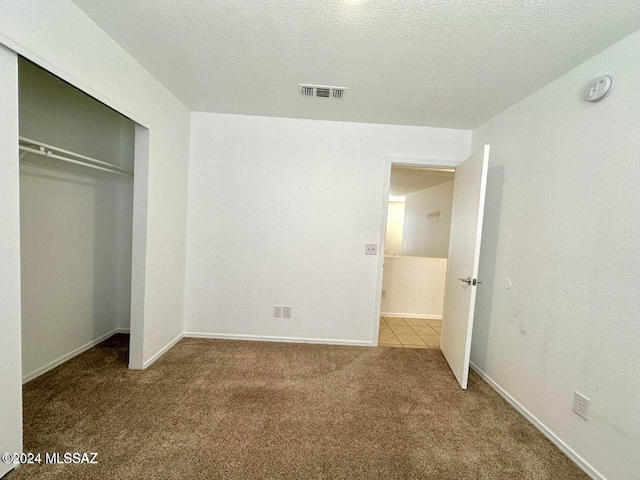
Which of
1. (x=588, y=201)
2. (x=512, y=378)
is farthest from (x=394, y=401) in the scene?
(x=588, y=201)

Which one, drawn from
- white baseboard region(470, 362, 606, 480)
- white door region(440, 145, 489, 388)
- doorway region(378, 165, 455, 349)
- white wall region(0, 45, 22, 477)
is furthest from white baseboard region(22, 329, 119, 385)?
white baseboard region(470, 362, 606, 480)

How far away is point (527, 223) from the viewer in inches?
76.0

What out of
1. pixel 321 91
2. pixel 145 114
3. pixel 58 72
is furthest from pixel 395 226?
pixel 58 72

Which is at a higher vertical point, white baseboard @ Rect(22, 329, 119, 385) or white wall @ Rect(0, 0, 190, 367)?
white wall @ Rect(0, 0, 190, 367)

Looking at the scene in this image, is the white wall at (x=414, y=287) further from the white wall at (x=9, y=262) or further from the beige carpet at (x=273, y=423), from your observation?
the white wall at (x=9, y=262)

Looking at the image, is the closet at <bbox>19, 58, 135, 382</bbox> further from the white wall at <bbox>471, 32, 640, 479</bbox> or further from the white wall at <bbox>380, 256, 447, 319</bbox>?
the white wall at <bbox>380, 256, 447, 319</bbox>

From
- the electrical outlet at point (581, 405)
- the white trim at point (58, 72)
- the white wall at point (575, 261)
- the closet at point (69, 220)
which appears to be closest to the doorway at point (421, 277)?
the white wall at point (575, 261)

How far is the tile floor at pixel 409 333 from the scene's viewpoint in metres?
3.03

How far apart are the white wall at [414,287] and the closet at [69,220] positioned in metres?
3.37

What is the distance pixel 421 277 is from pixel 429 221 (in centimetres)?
221

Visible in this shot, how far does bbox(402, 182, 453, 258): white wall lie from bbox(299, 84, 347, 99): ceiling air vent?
10.7ft

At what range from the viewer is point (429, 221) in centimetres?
579

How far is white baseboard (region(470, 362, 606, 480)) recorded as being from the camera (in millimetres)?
1422

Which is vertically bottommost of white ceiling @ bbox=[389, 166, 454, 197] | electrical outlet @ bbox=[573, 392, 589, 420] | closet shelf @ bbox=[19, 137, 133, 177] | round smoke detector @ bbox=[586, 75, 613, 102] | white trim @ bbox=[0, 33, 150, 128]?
electrical outlet @ bbox=[573, 392, 589, 420]
